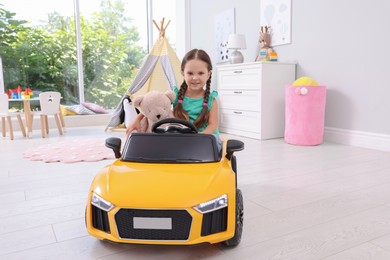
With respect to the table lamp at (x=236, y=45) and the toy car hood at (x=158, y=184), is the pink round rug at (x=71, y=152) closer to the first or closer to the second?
the toy car hood at (x=158, y=184)

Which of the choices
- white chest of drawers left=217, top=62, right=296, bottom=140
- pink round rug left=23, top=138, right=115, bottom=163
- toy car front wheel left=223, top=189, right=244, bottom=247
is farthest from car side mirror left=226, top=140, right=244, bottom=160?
white chest of drawers left=217, top=62, right=296, bottom=140

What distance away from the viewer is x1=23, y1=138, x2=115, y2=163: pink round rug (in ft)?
9.38

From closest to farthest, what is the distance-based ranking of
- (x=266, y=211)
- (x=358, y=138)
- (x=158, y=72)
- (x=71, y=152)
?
(x=266, y=211) < (x=71, y=152) < (x=358, y=138) < (x=158, y=72)

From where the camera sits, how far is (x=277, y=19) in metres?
4.00

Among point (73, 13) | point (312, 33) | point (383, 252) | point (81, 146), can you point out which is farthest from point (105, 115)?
point (383, 252)

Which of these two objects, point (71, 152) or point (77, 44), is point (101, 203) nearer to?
point (71, 152)

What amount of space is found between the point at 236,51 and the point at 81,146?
88.3 inches

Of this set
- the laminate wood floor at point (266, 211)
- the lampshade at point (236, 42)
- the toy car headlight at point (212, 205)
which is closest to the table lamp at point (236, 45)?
the lampshade at point (236, 42)

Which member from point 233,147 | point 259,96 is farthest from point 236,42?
point 233,147

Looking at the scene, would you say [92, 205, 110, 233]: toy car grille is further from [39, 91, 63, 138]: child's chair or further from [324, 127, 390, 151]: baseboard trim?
[39, 91, 63, 138]: child's chair

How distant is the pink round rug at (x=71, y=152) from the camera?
2.86 metres

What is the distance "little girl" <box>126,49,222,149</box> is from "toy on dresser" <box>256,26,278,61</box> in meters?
2.31

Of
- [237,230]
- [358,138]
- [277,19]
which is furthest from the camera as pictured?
[277,19]

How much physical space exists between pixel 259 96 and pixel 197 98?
6.46 feet
